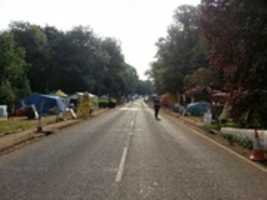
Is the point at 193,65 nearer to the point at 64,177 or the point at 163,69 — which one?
the point at 163,69

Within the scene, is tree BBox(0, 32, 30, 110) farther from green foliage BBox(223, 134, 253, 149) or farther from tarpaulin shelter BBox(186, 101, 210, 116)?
green foliage BBox(223, 134, 253, 149)

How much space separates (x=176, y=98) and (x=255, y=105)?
65.5 metres

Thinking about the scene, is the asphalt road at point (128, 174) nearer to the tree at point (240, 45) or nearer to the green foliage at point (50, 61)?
the tree at point (240, 45)

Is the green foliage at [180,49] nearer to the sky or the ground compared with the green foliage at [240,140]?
Answer: nearer to the sky

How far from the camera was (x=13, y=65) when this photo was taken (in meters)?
84.2

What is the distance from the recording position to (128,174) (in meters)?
12.7

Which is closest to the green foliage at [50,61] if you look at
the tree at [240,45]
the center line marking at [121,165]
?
the tree at [240,45]

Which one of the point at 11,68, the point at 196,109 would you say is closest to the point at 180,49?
the point at 196,109

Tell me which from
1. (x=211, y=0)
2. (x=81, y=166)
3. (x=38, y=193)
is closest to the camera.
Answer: (x=38, y=193)

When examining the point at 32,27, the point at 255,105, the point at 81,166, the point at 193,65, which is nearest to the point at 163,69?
the point at 193,65

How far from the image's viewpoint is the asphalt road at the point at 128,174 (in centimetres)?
1010

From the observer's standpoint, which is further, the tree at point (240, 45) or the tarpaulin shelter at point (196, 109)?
the tarpaulin shelter at point (196, 109)

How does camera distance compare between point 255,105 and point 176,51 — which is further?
point 176,51

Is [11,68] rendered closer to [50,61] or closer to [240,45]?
[50,61]
